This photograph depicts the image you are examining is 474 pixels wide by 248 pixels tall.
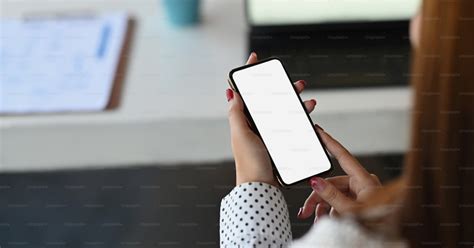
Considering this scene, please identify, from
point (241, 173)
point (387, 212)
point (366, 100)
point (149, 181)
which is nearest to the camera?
point (387, 212)

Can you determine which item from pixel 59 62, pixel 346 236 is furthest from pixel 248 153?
pixel 59 62

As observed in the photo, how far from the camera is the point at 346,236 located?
256 mm

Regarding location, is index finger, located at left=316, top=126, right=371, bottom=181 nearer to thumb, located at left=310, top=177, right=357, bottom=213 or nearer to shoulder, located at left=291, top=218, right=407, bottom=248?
thumb, located at left=310, top=177, right=357, bottom=213

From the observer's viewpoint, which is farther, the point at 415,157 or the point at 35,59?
the point at 35,59

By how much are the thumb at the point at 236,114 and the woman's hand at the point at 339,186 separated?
0.05 m

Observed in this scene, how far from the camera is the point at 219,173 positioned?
2.19 feet

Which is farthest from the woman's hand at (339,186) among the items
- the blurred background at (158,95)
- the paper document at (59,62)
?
the paper document at (59,62)

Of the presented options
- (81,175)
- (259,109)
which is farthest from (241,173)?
(81,175)

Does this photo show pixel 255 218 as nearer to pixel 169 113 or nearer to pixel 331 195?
pixel 331 195

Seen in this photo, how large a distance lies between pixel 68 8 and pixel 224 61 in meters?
0.18

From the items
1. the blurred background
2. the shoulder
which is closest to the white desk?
the blurred background

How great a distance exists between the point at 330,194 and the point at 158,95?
25cm

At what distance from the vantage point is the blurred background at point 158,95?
1.88 ft

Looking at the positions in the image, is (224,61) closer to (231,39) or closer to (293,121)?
(231,39)
